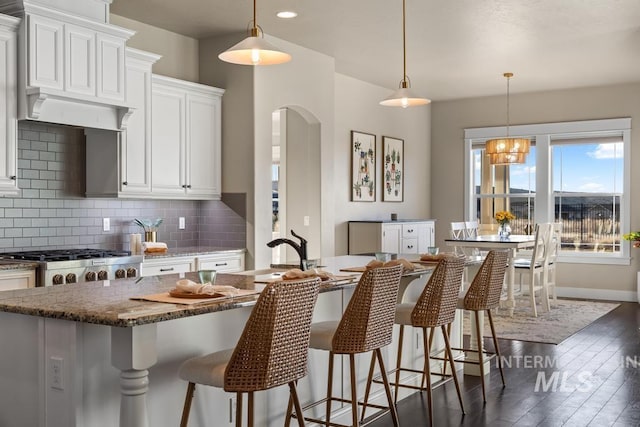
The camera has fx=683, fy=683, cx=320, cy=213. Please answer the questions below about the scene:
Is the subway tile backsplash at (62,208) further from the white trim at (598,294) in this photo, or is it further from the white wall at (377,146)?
the white trim at (598,294)

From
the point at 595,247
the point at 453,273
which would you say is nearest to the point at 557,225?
the point at 595,247

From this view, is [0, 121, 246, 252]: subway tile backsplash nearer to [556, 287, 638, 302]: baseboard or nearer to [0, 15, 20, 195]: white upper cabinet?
[0, 15, 20, 195]: white upper cabinet

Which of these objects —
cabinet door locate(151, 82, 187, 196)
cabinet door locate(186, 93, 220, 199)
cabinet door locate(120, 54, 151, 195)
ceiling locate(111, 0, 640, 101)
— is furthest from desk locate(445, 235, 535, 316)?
cabinet door locate(120, 54, 151, 195)

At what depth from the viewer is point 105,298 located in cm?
273

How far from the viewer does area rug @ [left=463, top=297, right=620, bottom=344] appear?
255 inches

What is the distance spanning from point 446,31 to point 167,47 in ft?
8.39

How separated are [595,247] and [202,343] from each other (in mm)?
7604

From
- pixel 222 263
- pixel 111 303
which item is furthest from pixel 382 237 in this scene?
pixel 111 303

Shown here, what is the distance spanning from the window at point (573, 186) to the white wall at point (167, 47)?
4.98 meters

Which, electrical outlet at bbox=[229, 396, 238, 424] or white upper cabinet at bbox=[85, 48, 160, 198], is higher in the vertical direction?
white upper cabinet at bbox=[85, 48, 160, 198]

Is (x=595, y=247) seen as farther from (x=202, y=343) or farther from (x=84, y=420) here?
(x=84, y=420)

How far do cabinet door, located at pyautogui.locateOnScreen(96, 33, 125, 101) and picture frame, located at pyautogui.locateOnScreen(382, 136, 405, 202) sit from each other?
467 cm

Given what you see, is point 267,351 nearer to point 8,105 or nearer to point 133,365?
point 133,365

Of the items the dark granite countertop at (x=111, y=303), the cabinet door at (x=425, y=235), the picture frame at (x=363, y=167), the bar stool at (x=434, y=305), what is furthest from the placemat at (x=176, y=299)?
the cabinet door at (x=425, y=235)
